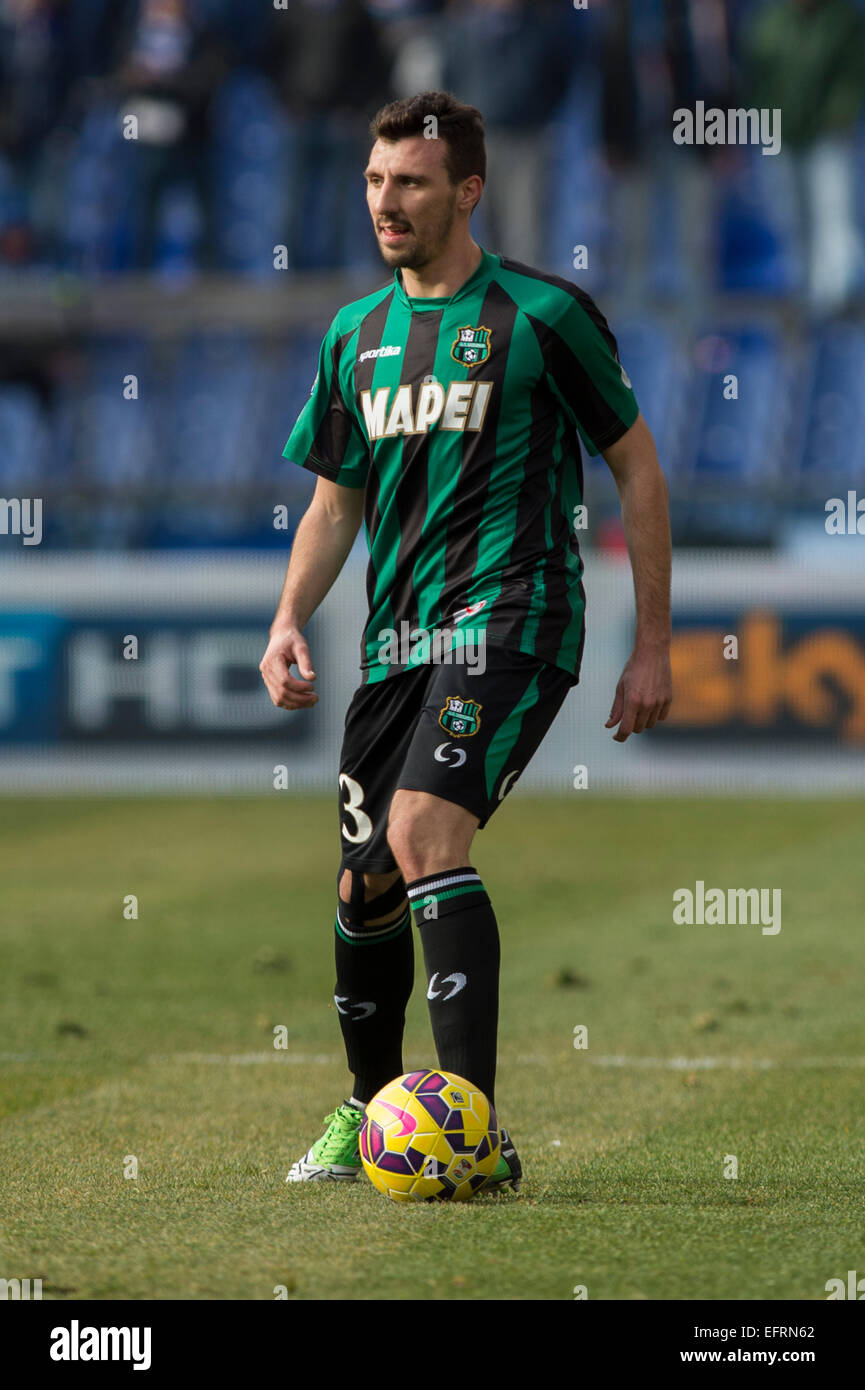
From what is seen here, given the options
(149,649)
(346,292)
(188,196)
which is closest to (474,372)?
(149,649)

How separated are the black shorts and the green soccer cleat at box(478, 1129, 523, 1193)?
599 mm

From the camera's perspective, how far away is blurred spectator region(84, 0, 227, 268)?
55.1 feet

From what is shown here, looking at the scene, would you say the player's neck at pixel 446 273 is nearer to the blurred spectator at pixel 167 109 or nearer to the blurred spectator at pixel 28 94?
the blurred spectator at pixel 167 109

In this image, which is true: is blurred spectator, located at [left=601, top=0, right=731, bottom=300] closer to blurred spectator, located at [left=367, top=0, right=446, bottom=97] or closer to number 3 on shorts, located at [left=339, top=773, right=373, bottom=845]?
blurred spectator, located at [left=367, top=0, right=446, bottom=97]

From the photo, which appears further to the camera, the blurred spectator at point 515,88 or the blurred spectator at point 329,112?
the blurred spectator at point 329,112

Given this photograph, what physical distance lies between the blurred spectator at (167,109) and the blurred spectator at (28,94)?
0.77m

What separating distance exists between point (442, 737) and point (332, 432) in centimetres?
81

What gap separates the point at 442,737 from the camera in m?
3.58

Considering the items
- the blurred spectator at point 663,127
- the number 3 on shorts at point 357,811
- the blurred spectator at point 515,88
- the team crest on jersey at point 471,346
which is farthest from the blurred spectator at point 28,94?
the number 3 on shorts at point 357,811

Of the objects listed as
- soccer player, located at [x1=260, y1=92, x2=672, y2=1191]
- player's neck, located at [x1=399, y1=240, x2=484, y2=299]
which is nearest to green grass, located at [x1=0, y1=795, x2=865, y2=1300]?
soccer player, located at [x1=260, y1=92, x2=672, y2=1191]

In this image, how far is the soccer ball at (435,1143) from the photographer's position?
343 cm

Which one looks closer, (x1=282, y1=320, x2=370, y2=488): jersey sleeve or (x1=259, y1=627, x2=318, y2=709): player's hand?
(x1=259, y1=627, x2=318, y2=709): player's hand

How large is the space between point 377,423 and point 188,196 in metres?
13.9
